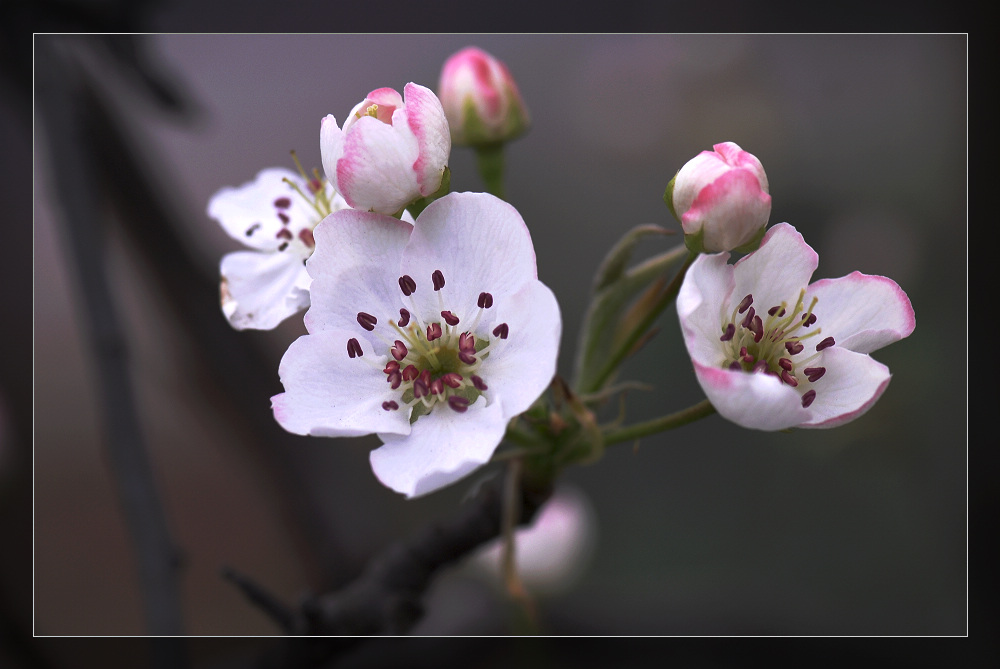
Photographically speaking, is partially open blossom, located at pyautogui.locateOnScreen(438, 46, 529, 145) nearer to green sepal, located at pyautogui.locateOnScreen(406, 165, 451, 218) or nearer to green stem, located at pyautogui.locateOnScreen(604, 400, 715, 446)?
green sepal, located at pyautogui.locateOnScreen(406, 165, 451, 218)

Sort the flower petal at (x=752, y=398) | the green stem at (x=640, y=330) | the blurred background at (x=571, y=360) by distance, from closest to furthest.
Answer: the flower petal at (x=752, y=398), the green stem at (x=640, y=330), the blurred background at (x=571, y=360)

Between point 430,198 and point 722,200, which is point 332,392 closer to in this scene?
point 430,198

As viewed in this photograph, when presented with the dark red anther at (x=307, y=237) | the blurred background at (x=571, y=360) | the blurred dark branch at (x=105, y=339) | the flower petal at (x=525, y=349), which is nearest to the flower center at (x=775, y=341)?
the flower petal at (x=525, y=349)

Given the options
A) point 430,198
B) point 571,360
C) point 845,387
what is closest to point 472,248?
point 430,198

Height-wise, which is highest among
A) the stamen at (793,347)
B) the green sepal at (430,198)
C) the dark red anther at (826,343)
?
the green sepal at (430,198)

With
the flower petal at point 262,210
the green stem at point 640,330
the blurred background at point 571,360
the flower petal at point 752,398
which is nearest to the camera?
the flower petal at point 752,398

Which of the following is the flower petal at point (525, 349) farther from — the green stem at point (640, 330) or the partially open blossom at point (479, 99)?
the partially open blossom at point (479, 99)

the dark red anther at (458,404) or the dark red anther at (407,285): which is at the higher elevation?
the dark red anther at (407,285)
